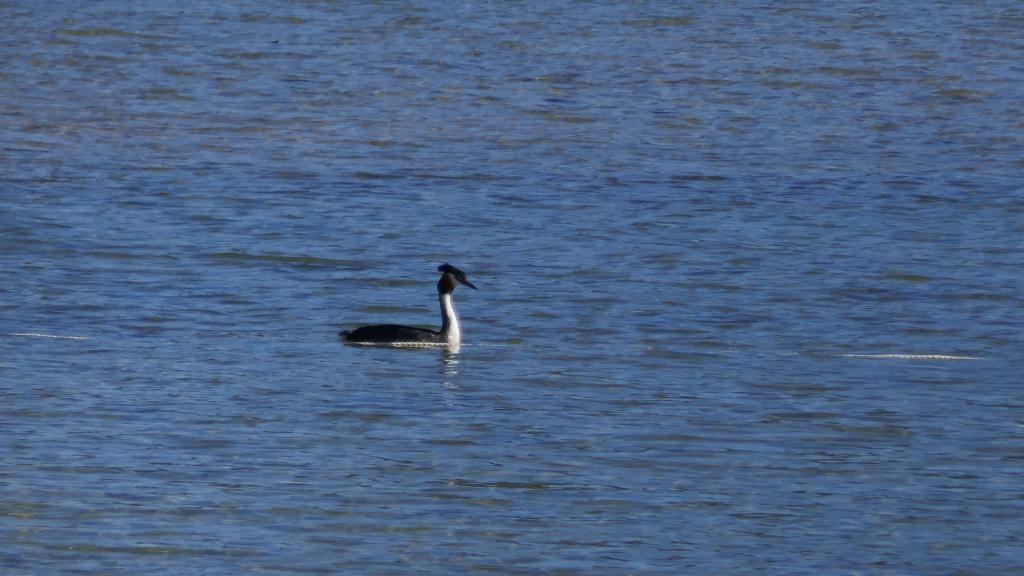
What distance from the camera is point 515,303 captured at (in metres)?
19.2

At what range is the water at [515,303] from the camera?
11750 millimetres

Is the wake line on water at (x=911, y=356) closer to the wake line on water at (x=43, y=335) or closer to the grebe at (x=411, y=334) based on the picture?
the grebe at (x=411, y=334)

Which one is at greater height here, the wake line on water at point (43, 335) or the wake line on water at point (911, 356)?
the wake line on water at point (43, 335)

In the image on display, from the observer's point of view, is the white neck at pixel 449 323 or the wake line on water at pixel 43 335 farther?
the white neck at pixel 449 323

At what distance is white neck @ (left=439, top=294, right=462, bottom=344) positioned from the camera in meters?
17.5

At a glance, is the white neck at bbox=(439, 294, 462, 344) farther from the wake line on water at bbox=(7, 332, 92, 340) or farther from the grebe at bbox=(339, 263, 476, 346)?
the wake line on water at bbox=(7, 332, 92, 340)

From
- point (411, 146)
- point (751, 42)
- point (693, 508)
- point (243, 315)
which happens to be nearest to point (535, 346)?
point (243, 315)

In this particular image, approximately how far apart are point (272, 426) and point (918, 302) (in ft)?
24.2

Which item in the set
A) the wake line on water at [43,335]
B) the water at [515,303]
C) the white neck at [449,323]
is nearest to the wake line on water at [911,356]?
the water at [515,303]

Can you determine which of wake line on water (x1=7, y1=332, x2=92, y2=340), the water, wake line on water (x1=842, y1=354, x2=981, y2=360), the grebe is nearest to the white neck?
the grebe

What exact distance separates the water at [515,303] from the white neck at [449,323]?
0.75 ft

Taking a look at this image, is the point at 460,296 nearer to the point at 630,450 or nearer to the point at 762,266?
the point at 762,266

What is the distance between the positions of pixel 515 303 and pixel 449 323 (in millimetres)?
1686

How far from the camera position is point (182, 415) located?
1405cm
